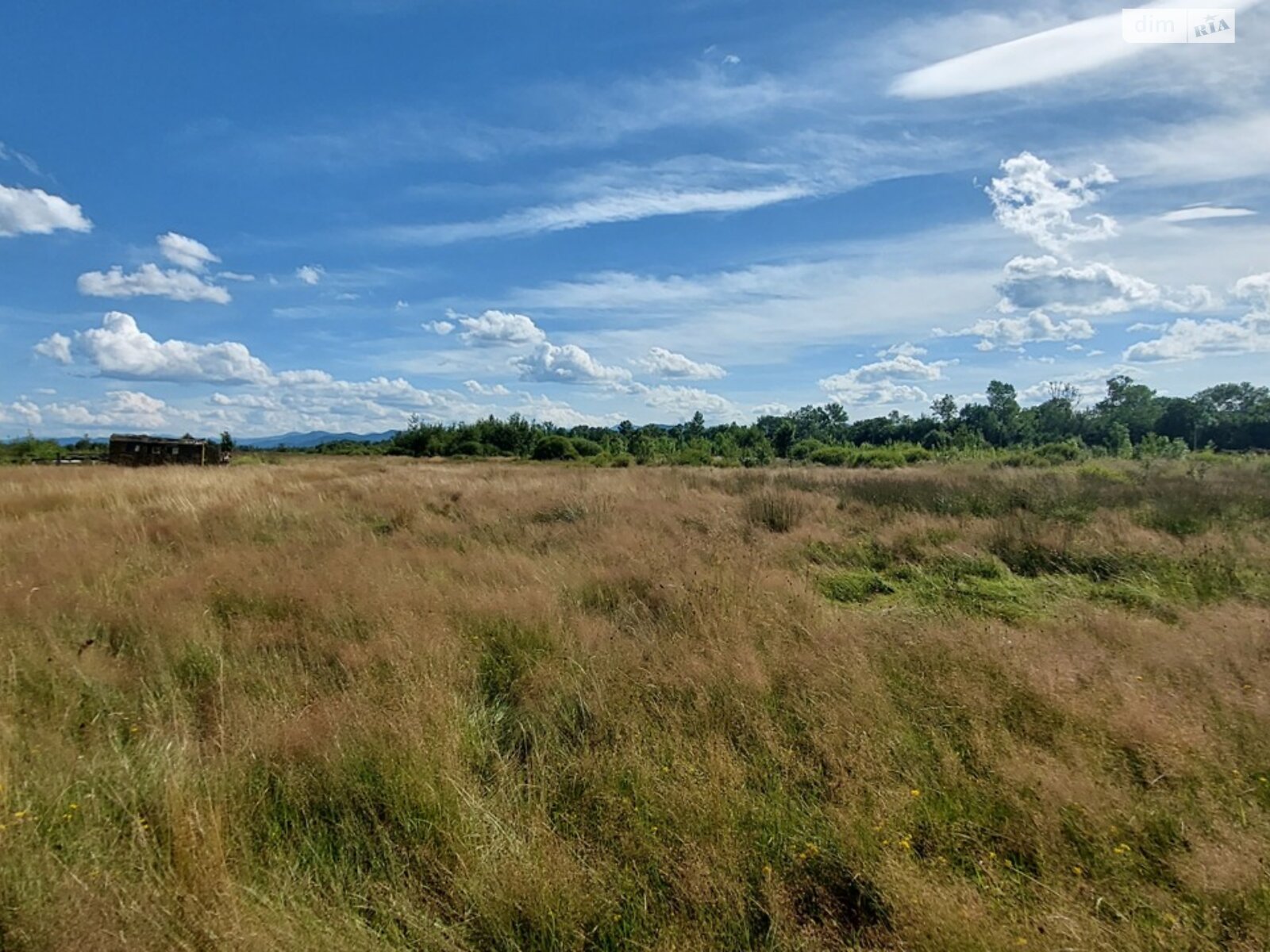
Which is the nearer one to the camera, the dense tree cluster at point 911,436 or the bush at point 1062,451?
the bush at point 1062,451

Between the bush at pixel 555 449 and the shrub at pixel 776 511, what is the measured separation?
54837mm

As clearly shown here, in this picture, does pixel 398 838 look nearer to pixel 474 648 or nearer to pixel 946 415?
pixel 474 648

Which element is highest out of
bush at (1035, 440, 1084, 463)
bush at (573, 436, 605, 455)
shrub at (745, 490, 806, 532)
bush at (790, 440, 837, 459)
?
bush at (573, 436, 605, 455)

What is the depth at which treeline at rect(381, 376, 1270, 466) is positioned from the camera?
2024 inches

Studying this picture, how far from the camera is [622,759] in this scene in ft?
10.1

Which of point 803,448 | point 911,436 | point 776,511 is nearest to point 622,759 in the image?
point 776,511

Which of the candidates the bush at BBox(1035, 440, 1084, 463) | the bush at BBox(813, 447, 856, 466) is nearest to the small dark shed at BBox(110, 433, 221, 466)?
the bush at BBox(813, 447, 856, 466)

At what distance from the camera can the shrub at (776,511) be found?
10.7 meters

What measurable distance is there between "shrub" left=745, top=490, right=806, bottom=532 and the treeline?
2996 cm

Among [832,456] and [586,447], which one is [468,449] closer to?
[586,447]

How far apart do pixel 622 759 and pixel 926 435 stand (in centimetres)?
8075

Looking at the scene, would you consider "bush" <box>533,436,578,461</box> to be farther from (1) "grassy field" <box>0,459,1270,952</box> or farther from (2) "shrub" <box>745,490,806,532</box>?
(1) "grassy field" <box>0,459,1270,952</box>

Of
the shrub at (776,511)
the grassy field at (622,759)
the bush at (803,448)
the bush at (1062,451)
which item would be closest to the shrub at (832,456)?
the bush at (803,448)

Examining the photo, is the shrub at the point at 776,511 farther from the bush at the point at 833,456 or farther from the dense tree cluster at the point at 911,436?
the bush at the point at 833,456
